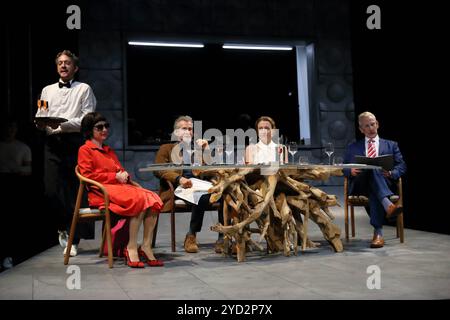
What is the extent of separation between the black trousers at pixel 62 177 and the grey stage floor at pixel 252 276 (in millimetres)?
308

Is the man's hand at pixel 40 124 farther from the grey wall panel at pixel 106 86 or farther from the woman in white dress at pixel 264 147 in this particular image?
the grey wall panel at pixel 106 86

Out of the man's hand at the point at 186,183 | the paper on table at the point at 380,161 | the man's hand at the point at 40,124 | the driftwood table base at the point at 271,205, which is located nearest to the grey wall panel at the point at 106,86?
the man's hand at the point at 40,124

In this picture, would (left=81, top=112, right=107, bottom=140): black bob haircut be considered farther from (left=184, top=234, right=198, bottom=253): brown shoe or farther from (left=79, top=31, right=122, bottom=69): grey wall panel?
(left=79, top=31, right=122, bottom=69): grey wall panel

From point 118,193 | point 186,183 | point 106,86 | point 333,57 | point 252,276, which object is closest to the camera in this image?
point 252,276

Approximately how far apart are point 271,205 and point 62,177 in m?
1.95

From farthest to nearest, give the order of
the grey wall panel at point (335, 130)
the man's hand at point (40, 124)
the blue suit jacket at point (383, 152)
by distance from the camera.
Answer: the grey wall panel at point (335, 130)
the blue suit jacket at point (383, 152)
the man's hand at point (40, 124)

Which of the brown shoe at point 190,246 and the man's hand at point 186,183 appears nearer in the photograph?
the man's hand at point 186,183

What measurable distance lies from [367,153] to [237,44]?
4485mm

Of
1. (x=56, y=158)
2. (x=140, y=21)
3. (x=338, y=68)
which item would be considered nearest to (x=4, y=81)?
(x=56, y=158)

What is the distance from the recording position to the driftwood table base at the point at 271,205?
3955 mm

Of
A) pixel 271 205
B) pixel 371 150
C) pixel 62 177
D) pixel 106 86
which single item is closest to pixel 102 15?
pixel 106 86

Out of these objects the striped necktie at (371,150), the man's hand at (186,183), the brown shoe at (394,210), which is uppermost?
the striped necktie at (371,150)

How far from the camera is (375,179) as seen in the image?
4535mm

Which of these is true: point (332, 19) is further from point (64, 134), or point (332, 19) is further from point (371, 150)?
point (64, 134)
